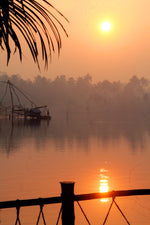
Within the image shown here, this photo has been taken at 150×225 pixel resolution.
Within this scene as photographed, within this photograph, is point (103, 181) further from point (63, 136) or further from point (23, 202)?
point (63, 136)

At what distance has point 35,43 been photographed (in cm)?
359

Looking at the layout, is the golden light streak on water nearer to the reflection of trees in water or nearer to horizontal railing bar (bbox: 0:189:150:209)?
horizontal railing bar (bbox: 0:189:150:209)

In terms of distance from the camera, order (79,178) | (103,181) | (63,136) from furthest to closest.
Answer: (63,136), (79,178), (103,181)

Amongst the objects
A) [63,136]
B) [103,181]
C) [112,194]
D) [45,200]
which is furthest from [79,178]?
[63,136]

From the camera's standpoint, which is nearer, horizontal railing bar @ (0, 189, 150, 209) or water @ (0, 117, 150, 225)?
horizontal railing bar @ (0, 189, 150, 209)

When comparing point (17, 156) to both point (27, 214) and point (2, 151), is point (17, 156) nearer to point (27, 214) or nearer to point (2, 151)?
point (2, 151)

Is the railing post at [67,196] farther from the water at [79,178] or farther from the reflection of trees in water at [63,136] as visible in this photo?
the reflection of trees in water at [63,136]

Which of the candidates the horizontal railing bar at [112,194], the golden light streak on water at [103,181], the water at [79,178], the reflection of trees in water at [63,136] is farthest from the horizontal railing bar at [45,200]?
the reflection of trees in water at [63,136]

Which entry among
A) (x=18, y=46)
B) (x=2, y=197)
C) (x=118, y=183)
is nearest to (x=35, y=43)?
(x=18, y=46)

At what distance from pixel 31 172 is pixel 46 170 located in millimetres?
1445

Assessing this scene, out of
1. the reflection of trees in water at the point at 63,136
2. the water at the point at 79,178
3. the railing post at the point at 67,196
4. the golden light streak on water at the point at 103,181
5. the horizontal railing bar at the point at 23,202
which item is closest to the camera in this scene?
the horizontal railing bar at the point at 23,202

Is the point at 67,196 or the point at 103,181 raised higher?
the point at 67,196

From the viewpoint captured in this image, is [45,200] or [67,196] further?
[67,196]

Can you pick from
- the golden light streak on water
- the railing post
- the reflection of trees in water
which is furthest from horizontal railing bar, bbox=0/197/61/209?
the reflection of trees in water
